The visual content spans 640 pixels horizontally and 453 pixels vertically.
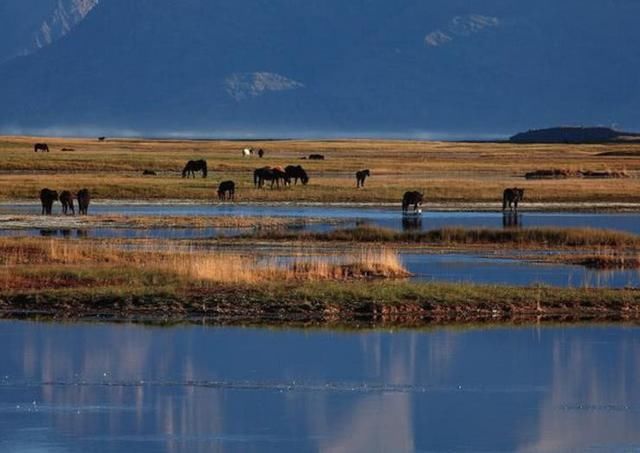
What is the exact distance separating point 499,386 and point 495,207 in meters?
28.6

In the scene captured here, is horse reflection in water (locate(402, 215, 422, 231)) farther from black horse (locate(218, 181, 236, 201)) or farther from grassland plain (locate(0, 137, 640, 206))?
black horse (locate(218, 181, 236, 201))

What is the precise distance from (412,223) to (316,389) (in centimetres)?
2177

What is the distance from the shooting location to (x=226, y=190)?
5041cm

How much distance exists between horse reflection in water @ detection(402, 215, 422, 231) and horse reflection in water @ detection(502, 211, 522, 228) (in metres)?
1.94

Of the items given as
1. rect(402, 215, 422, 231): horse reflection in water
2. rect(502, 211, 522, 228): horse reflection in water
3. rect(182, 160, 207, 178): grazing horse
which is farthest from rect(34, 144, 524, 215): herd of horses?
rect(402, 215, 422, 231): horse reflection in water

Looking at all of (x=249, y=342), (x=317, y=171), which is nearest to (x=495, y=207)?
(x=317, y=171)

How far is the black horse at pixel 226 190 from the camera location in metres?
49.6

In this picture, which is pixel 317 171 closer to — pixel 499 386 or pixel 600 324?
pixel 600 324

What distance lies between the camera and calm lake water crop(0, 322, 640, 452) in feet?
54.7

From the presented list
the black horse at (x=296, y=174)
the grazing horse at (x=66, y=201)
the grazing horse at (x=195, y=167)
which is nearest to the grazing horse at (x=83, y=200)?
the grazing horse at (x=66, y=201)

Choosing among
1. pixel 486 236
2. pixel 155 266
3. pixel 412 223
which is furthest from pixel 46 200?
pixel 155 266

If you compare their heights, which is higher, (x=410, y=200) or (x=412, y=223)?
(x=410, y=200)

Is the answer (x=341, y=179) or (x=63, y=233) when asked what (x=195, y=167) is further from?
(x=63, y=233)

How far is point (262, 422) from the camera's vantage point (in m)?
17.4
